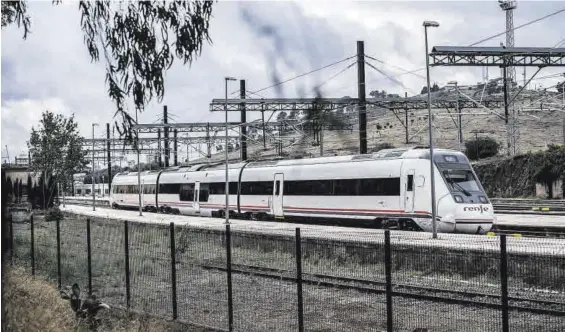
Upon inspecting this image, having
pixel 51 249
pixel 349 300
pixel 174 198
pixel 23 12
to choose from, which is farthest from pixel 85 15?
pixel 174 198

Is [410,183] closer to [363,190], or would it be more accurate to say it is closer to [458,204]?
[458,204]

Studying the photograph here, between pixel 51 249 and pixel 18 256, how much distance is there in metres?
0.94

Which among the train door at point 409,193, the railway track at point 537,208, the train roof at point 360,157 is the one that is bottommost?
the railway track at point 537,208

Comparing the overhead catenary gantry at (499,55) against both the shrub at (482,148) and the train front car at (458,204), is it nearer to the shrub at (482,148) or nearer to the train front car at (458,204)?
the train front car at (458,204)

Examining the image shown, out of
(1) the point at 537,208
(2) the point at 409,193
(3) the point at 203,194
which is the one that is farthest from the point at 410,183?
(3) the point at 203,194

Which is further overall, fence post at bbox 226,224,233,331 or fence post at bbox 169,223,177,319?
fence post at bbox 169,223,177,319

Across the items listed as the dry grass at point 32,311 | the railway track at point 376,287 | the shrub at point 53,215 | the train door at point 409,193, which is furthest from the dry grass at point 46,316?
the train door at point 409,193

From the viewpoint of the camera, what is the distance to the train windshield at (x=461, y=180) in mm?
22703

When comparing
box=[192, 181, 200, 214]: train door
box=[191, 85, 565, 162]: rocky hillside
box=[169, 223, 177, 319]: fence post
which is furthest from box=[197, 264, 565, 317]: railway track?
box=[191, 85, 565, 162]: rocky hillside

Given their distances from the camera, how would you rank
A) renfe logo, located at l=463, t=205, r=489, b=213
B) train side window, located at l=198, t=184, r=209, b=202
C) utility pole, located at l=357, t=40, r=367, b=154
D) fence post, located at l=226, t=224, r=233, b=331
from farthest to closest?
1. train side window, located at l=198, t=184, r=209, b=202
2. utility pole, located at l=357, t=40, r=367, b=154
3. renfe logo, located at l=463, t=205, r=489, b=213
4. fence post, located at l=226, t=224, r=233, b=331

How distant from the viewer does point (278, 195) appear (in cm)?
3044

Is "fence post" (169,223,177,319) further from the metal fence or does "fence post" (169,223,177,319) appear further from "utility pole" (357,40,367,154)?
"utility pole" (357,40,367,154)

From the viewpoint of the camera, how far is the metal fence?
8.05 meters

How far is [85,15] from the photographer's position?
6629mm
